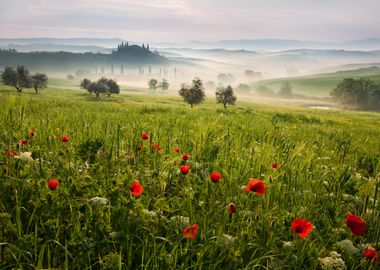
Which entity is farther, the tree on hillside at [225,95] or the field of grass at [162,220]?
the tree on hillside at [225,95]

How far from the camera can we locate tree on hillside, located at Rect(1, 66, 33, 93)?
273 ft

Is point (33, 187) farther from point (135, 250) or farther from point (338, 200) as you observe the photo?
point (338, 200)

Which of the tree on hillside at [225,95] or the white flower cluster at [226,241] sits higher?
the tree on hillside at [225,95]

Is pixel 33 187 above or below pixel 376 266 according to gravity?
above

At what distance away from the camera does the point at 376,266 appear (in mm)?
2186

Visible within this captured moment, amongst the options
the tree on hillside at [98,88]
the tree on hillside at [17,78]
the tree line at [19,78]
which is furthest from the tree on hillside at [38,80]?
the tree on hillside at [98,88]

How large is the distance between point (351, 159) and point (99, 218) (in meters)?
5.92

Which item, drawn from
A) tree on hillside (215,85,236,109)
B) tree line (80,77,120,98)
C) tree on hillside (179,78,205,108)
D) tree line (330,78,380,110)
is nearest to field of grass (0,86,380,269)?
tree on hillside (179,78,205,108)

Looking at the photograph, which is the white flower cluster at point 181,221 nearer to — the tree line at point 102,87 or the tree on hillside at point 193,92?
the tree on hillside at point 193,92

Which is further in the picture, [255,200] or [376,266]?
[255,200]

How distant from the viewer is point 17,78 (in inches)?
3292

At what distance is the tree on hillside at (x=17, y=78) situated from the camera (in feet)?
273

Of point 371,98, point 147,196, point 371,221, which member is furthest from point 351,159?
point 371,98

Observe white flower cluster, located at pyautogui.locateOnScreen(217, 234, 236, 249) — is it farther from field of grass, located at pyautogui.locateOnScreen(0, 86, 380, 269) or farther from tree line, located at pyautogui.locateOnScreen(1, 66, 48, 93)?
tree line, located at pyautogui.locateOnScreen(1, 66, 48, 93)
